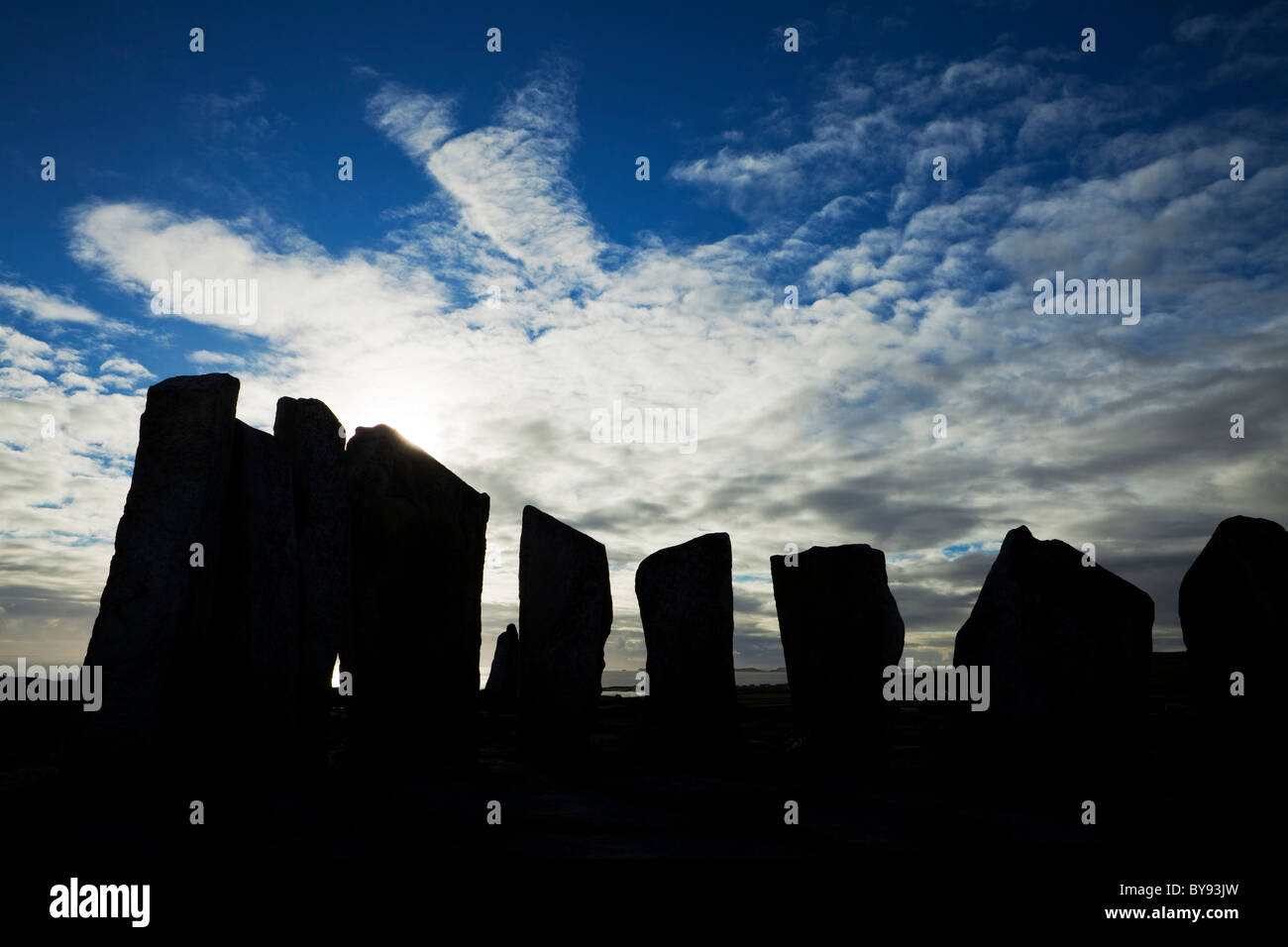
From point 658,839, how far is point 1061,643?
4279 mm

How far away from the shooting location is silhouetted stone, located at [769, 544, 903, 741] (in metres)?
9.79

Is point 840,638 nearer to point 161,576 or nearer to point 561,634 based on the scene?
point 561,634

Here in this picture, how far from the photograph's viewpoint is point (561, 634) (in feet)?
29.7

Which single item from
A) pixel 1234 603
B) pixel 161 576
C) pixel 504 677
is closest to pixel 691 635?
pixel 1234 603

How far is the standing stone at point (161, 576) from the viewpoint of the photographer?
6.49 meters

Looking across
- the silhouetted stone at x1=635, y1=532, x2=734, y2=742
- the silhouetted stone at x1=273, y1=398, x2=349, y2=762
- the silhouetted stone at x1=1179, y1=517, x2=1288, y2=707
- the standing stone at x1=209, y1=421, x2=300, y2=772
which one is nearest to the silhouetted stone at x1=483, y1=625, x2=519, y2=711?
the silhouetted stone at x1=635, y1=532, x2=734, y2=742

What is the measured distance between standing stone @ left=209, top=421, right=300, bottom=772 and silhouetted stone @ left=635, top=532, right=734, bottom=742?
387cm

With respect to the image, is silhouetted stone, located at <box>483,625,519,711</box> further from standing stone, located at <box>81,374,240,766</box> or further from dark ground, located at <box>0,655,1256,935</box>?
standing stone, located at <box>81,374,240,766</box>

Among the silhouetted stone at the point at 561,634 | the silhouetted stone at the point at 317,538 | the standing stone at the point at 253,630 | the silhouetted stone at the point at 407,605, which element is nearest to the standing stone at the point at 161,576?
the standing stone at the point at 253,630

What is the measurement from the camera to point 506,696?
19234 millimetres

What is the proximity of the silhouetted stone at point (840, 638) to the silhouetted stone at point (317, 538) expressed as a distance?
16.8 ft

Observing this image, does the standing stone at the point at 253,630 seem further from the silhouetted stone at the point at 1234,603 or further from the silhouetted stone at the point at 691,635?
the silhouetted stone at the point at 1234,603

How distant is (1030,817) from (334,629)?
669cm
